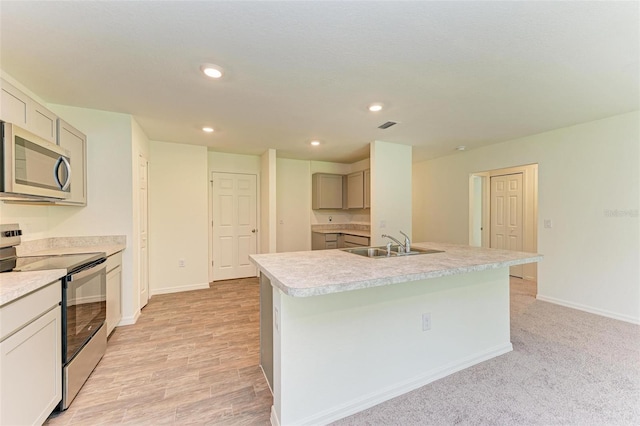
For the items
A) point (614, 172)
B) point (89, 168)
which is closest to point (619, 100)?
point (614, 172)

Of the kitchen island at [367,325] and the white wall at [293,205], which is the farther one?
the white wall at [293,205]

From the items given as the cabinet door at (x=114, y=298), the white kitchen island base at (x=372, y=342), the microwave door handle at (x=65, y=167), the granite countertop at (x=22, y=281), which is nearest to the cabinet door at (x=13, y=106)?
the microwave door handle at (x=65, y=167)

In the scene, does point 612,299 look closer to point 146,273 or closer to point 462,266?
point 462,266

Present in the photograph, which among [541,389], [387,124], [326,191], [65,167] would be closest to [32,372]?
[65,167]

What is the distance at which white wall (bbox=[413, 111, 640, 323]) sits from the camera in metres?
2.99

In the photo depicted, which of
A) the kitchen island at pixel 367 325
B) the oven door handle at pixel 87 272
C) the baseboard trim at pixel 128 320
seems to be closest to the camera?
the kitchen island at pixel 367 325

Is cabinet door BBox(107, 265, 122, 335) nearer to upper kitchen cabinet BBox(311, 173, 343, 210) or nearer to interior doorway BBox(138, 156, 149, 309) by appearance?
interior doorway BBox(138, 156, 149, 309)

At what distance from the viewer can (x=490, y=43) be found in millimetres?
1675

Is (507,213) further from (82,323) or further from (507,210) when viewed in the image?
(82,323)

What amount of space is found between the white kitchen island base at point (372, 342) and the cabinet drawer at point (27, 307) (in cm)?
125

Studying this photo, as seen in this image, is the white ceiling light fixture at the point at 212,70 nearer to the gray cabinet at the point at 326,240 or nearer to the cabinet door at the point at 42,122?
the cabinet door at the point at 42,122

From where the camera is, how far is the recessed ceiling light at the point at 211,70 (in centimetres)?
194

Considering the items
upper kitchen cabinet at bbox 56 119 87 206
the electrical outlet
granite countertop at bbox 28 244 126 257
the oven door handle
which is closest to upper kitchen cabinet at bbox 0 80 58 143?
upper kitchen cabinet at bbox 56 119 87 206

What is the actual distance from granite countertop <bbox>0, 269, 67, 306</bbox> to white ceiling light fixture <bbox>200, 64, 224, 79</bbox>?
164 centimetres
